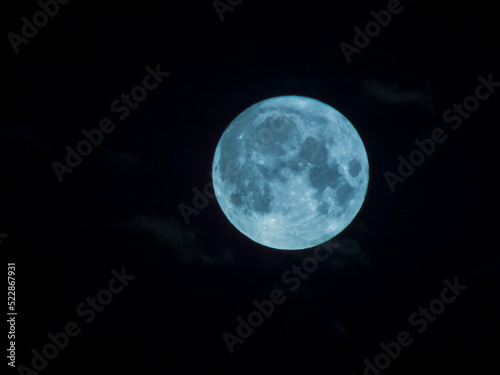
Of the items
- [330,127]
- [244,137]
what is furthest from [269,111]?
[330,127]

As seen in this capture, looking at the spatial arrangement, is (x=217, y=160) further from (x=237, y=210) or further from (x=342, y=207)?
(x=342, y=207)

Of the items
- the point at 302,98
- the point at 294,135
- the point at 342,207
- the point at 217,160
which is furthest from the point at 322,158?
the point at 217,160

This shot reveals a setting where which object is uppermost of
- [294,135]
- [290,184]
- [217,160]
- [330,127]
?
[330,127]

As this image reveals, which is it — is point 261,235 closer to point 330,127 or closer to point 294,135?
point 294,135

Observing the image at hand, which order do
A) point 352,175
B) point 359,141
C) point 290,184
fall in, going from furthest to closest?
point 359,141 < point 352,175 < point 290,184

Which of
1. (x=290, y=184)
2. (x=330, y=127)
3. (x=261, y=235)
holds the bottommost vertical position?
(x=261, y=235)

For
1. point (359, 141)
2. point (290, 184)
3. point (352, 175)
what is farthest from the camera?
point (359, 141)

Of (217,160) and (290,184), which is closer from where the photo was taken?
(290,184)

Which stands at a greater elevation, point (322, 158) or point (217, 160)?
point (322, 158)

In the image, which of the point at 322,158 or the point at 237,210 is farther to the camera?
the point at 237,210
